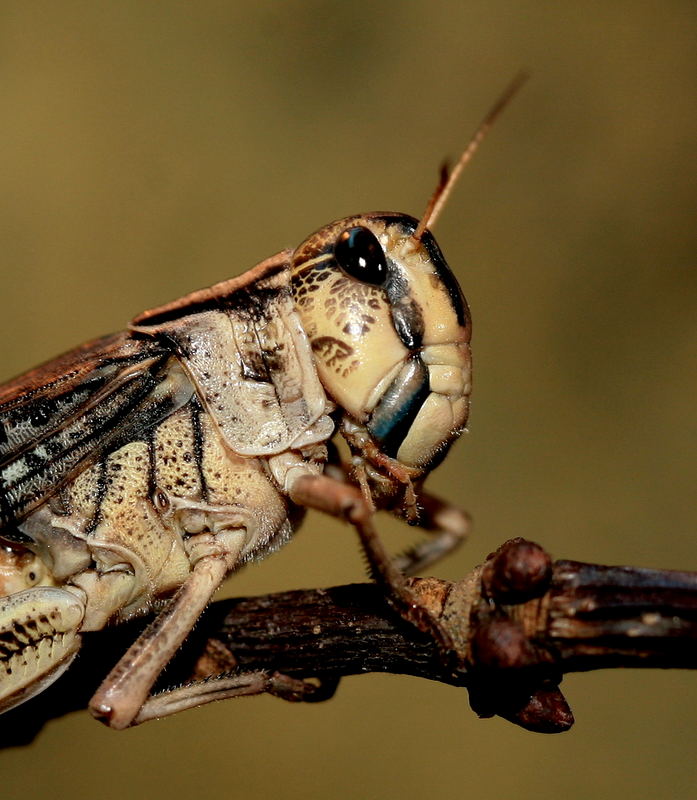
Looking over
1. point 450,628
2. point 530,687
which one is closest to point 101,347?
point 450,628

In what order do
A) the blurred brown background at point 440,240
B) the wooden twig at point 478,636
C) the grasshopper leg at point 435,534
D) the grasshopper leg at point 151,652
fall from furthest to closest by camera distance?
the blurred brown background at point 440,240 < the grasshopper leg at point 435,534 < the grasshopper leg at point 151,652 < the wooden twig at point 478,636

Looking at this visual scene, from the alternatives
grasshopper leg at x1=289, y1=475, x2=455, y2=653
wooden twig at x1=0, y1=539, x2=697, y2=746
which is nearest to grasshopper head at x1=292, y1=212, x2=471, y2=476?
grasshopper leg at x1=289, y1=475, x2=455, y2=653

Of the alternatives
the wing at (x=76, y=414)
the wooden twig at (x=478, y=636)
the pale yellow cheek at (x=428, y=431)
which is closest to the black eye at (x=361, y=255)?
the pale yellow cheek at (x=428, y=431)

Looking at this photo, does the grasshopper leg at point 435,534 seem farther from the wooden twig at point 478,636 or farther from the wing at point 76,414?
the wing at point 76,414

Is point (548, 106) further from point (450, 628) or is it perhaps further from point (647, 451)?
point (450, 628)

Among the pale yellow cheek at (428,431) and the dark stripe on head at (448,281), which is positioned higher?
the dark stripe on head at (448,281)

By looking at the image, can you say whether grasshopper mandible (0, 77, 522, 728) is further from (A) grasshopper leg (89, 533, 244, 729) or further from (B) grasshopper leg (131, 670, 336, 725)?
(B) grasshopper leg (131, 670, 336, 725)
